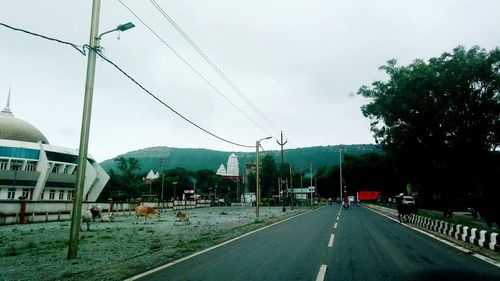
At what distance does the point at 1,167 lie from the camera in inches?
2675

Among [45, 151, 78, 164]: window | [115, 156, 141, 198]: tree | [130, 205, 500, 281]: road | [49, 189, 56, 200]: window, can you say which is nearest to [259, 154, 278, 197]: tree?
[115, 156, 141, 198]: tree

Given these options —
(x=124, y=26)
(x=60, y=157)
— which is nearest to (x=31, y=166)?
(x=60, y=157)

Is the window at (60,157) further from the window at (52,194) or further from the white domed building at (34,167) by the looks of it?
the window at (52,194)

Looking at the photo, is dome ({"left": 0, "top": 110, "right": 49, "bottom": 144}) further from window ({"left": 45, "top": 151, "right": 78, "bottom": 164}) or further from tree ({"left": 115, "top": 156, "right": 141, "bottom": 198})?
tree ({"left": 115, "top": 156, "right": 141, "bottom": 198})

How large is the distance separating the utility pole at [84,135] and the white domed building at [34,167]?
6164 cm

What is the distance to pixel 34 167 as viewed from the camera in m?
71.6

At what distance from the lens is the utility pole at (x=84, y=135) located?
10797 mm

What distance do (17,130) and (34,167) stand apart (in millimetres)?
12431

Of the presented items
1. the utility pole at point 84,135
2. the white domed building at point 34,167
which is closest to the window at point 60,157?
the white domed building at point 34,167

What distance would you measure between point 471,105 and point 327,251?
3013cm

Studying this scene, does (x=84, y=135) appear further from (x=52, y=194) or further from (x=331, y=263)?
(x=52, y=194)

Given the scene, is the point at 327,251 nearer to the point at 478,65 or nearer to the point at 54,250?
the point at 54,250

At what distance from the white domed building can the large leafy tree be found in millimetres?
60721

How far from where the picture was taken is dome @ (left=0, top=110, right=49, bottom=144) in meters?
76.2
